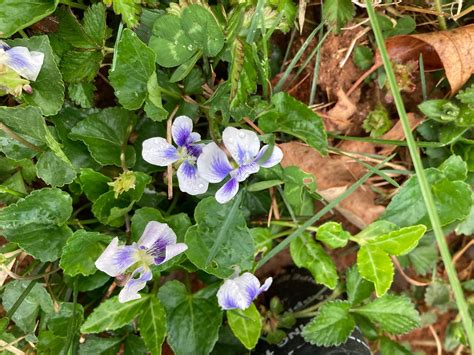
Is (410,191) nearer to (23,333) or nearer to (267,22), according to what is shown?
(267,22)

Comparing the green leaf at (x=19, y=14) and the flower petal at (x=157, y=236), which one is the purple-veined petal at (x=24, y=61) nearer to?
the green leaf at (x=19, y=14)

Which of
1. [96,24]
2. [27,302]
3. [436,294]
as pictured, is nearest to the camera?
[96,24]

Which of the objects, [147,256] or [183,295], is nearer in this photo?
[147,256]

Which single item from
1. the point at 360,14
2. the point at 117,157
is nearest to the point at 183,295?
the point at 117,157

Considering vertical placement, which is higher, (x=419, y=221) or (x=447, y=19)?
(x=447, y=19)

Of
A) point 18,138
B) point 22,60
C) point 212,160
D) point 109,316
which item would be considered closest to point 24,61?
point 22,60

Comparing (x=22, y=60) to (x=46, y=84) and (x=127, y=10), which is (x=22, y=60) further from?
(x=127, y=10)
